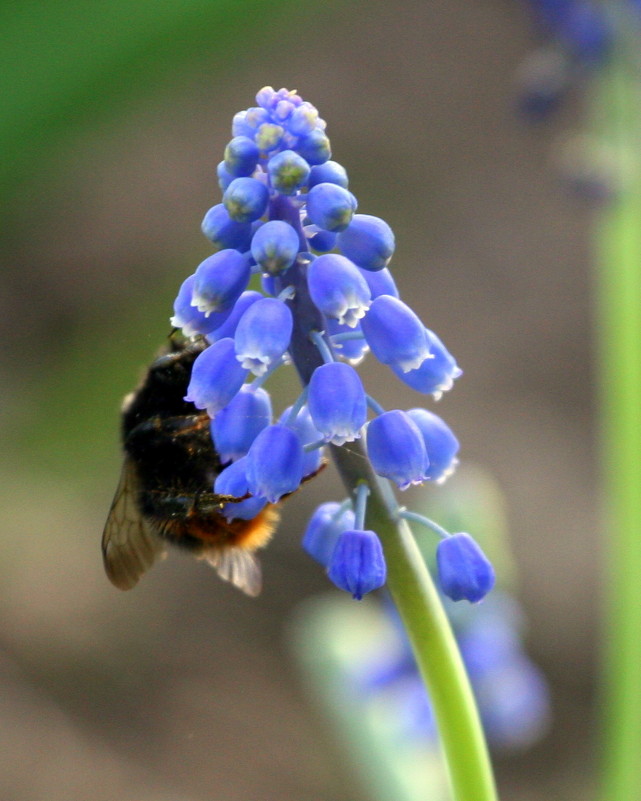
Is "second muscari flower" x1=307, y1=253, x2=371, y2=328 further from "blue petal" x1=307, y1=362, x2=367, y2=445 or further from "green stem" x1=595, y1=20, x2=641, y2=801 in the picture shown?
"green stem" x1=595, y1=20, x2=641, y2=801

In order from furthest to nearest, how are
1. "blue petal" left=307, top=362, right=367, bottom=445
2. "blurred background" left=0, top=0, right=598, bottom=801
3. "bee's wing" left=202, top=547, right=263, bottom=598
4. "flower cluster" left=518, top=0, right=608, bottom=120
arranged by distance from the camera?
1. "blurred background" left=0, top=0, right=598, bottom=801
2. "flower cluster" left=518, top=0, right=608, bottom=120
3. "bee's wing" left=202, top=547, right=263, bottom=598
4. "blue petal" left=307, top=362, right=367, bottom=445

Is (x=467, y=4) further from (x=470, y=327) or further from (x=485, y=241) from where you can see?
(x=470, y=327)

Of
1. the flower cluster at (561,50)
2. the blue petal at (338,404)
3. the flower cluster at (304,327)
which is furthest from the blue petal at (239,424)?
the flower cluster at (561,50)

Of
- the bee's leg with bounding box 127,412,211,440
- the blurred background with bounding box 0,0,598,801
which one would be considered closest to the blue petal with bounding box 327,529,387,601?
the bee's leg with bounding box 127,412,211,440

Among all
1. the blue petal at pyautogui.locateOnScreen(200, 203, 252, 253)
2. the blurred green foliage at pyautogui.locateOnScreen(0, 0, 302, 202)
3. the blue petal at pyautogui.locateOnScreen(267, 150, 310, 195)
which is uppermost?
the blurred green foliage at pyautogui.locateOnScreen(0, 0, 302, 202)

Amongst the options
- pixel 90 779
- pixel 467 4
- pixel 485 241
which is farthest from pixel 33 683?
pixel 467 4

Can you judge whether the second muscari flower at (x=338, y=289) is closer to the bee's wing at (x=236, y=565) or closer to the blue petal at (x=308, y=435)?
the blue petal at (x=308, y=435)
